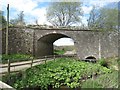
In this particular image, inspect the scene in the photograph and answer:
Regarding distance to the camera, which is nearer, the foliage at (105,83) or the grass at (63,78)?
the foliage at (105,83)

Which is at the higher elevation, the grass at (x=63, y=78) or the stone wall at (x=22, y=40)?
the stone wall at (x=22, y=40)

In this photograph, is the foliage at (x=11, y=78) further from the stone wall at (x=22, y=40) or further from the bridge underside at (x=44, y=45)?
the bridge underside at (x=44, y=45)

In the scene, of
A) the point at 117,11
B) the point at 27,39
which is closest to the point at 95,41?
the point at 117,11

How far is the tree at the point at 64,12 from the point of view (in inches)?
1057

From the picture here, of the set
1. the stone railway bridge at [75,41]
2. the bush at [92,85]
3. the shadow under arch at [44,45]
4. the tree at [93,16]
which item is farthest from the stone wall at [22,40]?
the bush at [92,85]

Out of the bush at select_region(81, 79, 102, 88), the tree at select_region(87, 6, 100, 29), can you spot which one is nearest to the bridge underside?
the tree at select_region(87, 6, 100, 29)

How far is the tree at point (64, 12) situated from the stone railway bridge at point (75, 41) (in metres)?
7.33

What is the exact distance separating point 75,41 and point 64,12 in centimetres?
919

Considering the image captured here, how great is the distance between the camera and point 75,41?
19.4m

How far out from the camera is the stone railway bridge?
1822cm

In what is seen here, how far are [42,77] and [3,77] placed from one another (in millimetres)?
2183

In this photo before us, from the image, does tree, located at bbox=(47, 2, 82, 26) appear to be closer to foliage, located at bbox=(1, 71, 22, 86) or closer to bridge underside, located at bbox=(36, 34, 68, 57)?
bridge underside, located at bbox=(36, 34, 68, 57)

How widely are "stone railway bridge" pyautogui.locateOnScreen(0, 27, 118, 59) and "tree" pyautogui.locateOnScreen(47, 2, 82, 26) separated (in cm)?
733

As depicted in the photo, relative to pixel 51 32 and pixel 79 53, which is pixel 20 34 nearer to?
pixel 51 32
